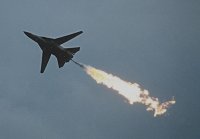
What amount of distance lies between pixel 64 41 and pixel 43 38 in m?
6.21

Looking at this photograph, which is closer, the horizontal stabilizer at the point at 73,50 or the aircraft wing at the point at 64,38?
the horizontal stabilizer at the point at 73,50

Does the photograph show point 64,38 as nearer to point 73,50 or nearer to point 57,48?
point 73,50

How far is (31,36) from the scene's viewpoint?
147875mm

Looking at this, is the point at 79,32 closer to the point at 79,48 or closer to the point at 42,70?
the point at 79,48

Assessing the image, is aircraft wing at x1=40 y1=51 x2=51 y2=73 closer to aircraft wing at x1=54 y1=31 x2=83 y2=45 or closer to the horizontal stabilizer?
aircraft wing at x1=54 y1=31 x2=83 y2=45

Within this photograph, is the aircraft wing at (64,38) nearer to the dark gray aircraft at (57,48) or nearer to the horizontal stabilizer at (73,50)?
the dark gray aircraft at (57,48)

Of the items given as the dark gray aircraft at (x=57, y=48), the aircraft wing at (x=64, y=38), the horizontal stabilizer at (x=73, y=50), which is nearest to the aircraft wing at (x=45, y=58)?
the dark gray aircraft at (x=57, y=48)

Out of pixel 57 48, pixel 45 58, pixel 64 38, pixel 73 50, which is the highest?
pixel 64 38

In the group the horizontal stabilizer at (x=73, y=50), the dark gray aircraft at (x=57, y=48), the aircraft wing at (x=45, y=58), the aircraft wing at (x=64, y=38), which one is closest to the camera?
the dark gray aircraft at (x=57, y=48)

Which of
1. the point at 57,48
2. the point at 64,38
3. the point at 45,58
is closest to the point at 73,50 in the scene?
the point at 64,38

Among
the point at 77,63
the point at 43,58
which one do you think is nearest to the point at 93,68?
the point at 77,63

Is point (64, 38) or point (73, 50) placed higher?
point (64, 38)

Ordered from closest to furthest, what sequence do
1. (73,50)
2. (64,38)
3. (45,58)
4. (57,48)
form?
(57,48) < (73,50) < (64,38) < (45,58)

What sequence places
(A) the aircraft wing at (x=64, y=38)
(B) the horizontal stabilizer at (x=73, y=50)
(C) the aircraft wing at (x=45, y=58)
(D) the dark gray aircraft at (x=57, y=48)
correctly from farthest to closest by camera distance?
1. (C) the aircraft wing at (x=45, y=58)
2. (A) the aircraft wing at (x=64, y=38)
3. (B) the horizontal stabilizer at (x=73, y=50)
4. (D) the dark gray aircraft at (x=57, y=48)
